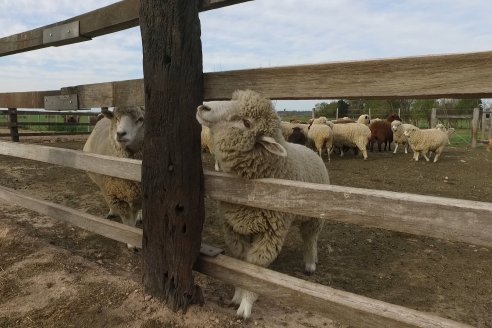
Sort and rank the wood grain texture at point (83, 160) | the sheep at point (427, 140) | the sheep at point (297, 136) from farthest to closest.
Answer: the sheep at point (297, 136)
the sheep at point (427, 140)
the wood grain texture at point (83, 160)

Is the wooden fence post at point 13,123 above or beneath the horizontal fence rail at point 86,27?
beneath

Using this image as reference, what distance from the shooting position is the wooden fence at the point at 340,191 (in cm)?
163

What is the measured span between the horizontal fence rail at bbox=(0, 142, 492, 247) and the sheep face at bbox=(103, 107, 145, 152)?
3.71ft

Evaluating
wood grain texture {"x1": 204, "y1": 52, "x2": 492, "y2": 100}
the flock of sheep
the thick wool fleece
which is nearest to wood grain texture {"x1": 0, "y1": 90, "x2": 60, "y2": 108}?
the thick wool fleece

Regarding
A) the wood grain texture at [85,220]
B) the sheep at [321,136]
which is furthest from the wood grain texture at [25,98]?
the sheep at [321,136]

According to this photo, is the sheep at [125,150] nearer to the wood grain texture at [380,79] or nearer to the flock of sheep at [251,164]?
the flock of sheep at [251,164]

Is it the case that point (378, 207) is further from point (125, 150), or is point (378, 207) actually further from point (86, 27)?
point (125, 150)

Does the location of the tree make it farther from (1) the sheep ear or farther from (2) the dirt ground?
(1) the sheep ear

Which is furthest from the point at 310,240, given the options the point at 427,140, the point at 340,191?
the point at 427,140

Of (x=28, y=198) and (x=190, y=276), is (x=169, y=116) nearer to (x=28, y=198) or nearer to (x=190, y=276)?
(x=190, y=276)

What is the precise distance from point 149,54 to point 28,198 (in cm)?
269

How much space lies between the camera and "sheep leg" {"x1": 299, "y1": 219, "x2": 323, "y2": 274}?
11.9 feet

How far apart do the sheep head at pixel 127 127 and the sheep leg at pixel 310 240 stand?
1.99m

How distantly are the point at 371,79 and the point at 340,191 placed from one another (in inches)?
23.6
